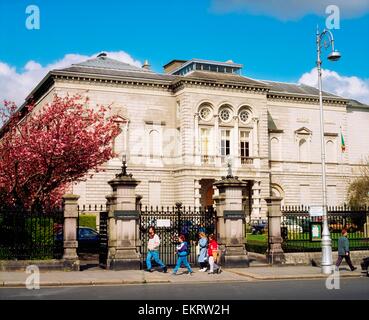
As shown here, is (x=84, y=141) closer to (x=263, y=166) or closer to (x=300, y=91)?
(x=263, y=166)

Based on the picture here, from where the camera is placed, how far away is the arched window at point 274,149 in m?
59.0

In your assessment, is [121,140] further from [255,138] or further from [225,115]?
[255,138]

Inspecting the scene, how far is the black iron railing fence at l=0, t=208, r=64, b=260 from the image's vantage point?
21750mm

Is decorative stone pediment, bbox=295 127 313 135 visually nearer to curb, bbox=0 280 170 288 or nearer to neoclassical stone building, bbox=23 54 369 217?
neoclassical stone building, bbox=23 54 369 217

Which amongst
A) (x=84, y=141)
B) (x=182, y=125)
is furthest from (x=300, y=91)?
(x=84, y=141)

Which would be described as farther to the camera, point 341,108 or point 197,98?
point 341,108

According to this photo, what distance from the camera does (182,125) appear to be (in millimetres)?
52344

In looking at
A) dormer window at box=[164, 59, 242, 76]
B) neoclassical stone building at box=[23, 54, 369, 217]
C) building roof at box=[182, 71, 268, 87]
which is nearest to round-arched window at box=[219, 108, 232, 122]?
neoclassical stone building at box=[23, 54, 369, 217]

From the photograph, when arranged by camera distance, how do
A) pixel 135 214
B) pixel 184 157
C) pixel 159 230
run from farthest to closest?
pixel 184 157 < pixel 159 230 < pixel 135 214

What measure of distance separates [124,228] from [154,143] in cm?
3153

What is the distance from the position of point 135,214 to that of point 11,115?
12.8 meters

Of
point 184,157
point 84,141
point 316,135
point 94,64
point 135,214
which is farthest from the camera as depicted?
point 316,135

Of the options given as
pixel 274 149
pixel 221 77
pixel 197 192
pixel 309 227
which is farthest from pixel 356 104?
pixel 309 227

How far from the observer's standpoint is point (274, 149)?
194ft
